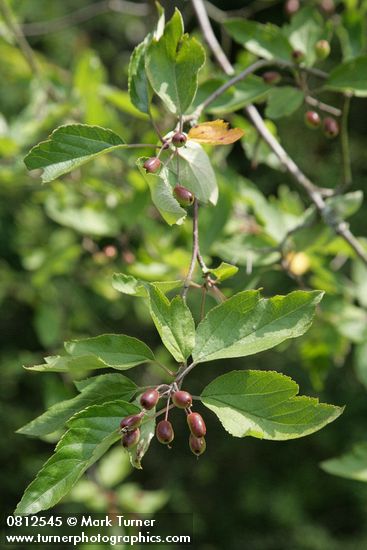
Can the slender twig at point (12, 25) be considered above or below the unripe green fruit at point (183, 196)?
below

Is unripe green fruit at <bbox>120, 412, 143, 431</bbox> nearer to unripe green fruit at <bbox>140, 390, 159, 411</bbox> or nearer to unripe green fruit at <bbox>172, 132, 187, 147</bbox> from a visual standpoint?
unripe green fruit at <bbox>140, 390, 159, 411</bbox>

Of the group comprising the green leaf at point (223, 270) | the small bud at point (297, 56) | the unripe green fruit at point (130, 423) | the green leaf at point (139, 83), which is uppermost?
the green leaf at point (139, 83)

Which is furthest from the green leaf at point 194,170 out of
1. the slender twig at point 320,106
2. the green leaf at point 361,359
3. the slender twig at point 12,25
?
the slender twig at point 12,25

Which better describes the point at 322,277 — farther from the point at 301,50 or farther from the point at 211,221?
the point at 301,50

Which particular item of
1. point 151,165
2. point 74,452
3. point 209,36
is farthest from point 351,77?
point 74,452

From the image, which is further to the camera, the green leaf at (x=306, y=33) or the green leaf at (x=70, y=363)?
the green leaf at (x=306, y=33)

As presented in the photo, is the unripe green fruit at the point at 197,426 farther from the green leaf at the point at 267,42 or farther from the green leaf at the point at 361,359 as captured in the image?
the green leaf at the point at 361,359

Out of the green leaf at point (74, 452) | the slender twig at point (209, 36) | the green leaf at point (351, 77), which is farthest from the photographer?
the slender twig at point (209, 36)

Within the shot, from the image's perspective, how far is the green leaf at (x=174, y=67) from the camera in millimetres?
713

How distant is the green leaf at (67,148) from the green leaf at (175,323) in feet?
0.51

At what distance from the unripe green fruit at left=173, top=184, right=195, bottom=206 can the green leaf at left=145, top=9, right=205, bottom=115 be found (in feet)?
0.32

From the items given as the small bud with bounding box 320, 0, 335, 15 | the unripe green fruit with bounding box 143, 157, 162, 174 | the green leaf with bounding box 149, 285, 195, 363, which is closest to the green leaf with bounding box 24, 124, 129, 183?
the unripe green fruit with bounding box 143, 157, 162, 174

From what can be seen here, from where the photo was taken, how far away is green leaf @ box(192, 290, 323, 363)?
650 mm

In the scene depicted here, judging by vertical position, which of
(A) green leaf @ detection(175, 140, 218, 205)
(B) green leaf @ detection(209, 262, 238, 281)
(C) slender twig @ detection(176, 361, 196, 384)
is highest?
(A) green leaf @ detection(175, 140, 218, 205)
